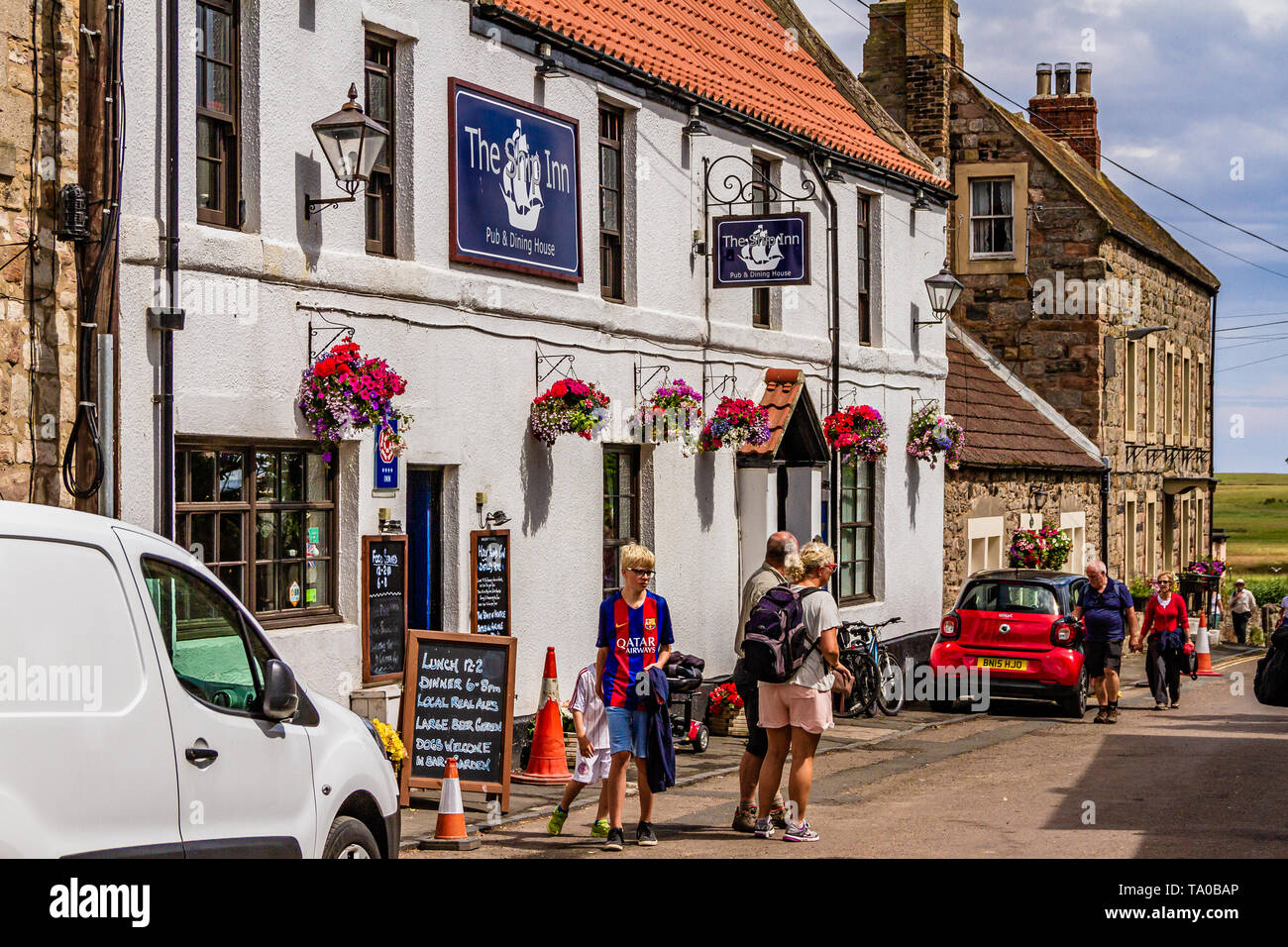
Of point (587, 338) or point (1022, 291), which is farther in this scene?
point (1022, 291)

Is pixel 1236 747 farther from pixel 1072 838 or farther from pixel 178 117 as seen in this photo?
pixel 178 117

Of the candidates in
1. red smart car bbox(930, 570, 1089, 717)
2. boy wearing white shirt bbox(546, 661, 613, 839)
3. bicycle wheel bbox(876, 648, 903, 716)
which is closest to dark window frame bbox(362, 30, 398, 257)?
boy wearing white shirt bbox(546, 661, 613, 839)

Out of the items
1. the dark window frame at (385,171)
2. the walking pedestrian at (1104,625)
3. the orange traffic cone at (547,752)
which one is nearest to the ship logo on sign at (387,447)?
the dark window frame at (385,171)

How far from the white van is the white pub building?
159 inches

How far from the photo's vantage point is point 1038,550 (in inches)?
1059

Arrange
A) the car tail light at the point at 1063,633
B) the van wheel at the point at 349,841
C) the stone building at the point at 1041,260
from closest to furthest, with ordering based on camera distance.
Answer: the van wheel at the point at 349,841, the car tail light at the point at 1063,633, the stone building at the point at 1041,260

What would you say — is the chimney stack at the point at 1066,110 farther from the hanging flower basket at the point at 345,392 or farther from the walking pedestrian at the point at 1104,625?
the hanging flower basket at the point at 345,392

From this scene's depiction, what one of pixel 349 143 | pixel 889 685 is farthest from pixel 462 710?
pixel 889 685

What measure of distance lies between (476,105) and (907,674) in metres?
10.4

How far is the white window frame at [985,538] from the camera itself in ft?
84.1

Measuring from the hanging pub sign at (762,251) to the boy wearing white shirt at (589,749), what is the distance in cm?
694

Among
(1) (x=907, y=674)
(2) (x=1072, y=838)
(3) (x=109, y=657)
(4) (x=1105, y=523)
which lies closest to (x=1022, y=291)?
(4) (x=1105, y=523)
